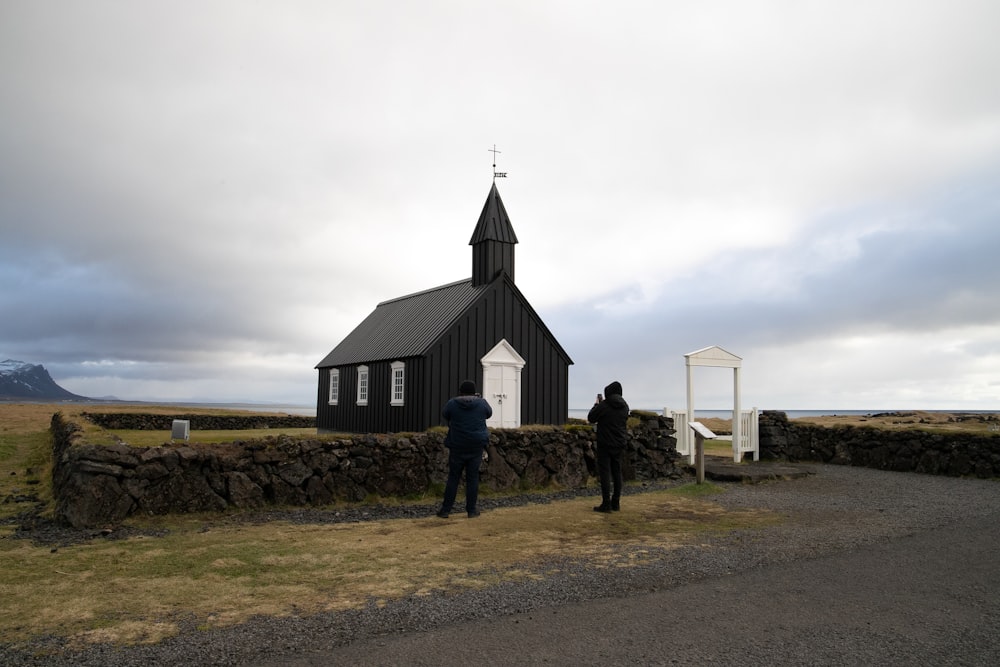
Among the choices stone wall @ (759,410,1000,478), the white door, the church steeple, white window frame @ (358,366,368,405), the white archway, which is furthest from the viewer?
white window frame @ (358,366,368,405)

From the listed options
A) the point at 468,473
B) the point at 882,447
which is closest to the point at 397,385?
the point at 468,473

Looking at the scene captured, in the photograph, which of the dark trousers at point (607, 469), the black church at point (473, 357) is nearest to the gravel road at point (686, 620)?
the dark trousers at point (607, 469)

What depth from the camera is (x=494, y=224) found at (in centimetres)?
2520

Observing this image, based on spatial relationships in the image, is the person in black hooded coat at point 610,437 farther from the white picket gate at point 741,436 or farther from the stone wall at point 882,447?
the stone wall at point 882,447

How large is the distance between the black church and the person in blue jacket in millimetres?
10989

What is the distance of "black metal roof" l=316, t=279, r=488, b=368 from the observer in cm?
2302

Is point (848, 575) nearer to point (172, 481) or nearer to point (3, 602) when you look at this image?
point (3, 602)

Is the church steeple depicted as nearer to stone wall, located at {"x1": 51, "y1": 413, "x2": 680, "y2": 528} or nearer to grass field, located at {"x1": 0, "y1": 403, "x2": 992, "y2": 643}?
stone wall, located at {"x1": 51, "y1": 413, "x2": 680, "y2": 528}

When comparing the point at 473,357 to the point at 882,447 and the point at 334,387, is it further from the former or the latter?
the point at 882,447

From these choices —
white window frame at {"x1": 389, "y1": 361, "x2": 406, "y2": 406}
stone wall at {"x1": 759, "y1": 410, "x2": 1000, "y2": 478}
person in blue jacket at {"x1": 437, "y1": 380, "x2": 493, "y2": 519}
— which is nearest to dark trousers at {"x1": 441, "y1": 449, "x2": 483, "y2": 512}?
person in blue jacket at {"x1": 437, "y1": 380, "x2": 493, "y2": 519}

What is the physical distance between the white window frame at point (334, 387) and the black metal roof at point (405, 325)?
0.39 meters

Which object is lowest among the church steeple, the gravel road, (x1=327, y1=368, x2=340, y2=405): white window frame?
the gravel road

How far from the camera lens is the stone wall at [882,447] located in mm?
16734

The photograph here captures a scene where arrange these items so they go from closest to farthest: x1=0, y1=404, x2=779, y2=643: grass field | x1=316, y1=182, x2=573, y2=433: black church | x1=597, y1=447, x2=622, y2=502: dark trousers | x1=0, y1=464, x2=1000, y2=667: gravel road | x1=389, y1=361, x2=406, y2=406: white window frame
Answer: x1=0, y1=464, x2=1000, y2=667: gravel road < x1=0, y1=404, x2=779, y2=643: grass field < x1=597, y1=447, x2=622, y2=502: dark trousers < x1=316, y1=182, x2=573, y2=433: black church < x1=389, y1=361, x2=406, y2=406: white window frame
